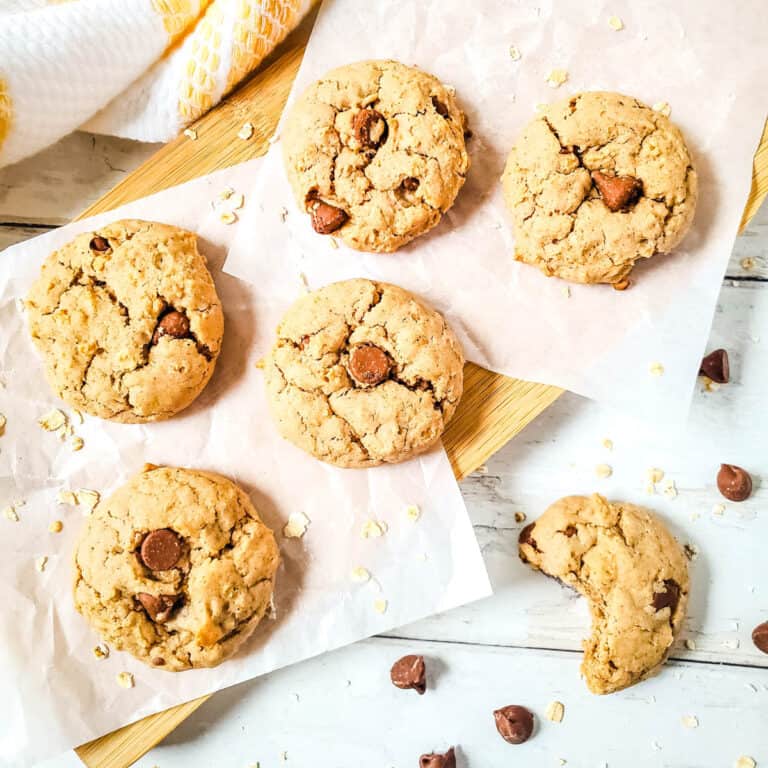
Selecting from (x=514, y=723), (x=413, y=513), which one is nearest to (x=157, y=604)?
(x=413, y=513)

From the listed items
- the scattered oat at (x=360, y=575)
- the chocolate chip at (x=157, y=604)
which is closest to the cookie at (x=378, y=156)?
the scattered oat at (x=360, y=575)

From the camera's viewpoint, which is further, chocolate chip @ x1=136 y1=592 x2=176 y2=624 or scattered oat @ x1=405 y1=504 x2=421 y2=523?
scattered oat @ x1=405 y1=504 x2=421 y2=523

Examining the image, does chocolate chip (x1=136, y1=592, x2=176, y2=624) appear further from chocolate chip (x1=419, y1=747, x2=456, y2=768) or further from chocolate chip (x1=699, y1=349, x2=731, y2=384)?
chocolate chip (x1=699, y1=349, x2=731, y2=384)

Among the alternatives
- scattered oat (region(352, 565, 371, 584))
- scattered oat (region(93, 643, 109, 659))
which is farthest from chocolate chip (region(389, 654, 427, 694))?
scattered oat (region(93, 643, 109, 659))

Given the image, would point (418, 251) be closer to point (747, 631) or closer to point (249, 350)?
point (249, 350)

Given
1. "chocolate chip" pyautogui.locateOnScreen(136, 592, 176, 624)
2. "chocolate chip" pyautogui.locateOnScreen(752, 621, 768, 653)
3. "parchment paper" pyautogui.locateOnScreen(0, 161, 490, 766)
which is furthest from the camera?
"chocolate chip" pyautogui.locateOnScreen(752, 621, 768, 653)

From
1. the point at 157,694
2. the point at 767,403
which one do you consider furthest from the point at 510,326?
the point at 157,694

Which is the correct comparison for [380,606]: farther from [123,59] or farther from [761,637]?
[123,59]
